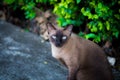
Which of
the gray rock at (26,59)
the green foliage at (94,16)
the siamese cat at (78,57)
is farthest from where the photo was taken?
the green foliage at (94,16)

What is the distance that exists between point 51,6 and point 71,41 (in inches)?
112

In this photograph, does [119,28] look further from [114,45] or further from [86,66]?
[86,66]

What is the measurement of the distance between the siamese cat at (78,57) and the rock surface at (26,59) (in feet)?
2.31

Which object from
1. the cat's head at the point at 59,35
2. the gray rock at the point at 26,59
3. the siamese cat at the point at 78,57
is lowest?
the gray rock at the point at 26,59

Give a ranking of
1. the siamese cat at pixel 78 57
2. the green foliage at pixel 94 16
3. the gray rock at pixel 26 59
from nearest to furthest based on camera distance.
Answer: the siamese cat at pixel 78 57 → the gray rock at pixel 26 59 → the green foliage at pixel 94 16

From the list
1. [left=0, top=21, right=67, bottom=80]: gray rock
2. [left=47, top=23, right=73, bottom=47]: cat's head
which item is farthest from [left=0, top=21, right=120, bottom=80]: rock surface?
[left=47, top=23, right=73, bottom=47]: cat's head

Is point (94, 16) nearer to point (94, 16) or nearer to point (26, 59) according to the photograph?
point (94, 16)

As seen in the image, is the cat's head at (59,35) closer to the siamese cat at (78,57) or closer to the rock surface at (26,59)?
the siamese cat at (78,57)

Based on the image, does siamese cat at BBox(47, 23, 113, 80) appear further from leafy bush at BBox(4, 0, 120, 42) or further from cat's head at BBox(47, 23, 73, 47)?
leafy bush at BBox(4, 0, 120, 42)

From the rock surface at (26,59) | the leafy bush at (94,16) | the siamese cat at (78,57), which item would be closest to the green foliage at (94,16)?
the leafy bush at (94,16)

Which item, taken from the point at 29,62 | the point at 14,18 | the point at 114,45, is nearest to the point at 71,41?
the point at 29,62

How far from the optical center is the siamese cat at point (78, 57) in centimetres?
443

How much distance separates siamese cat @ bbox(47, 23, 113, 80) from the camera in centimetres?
443

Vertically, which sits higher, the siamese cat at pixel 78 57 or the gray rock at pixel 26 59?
the siamese cat at pixel 78 57
